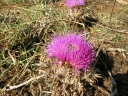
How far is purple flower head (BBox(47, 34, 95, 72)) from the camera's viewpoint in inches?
71.0

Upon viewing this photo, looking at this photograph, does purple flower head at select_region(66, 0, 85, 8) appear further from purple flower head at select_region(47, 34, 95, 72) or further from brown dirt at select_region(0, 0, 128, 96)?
purple flower head at select_region(47, 34, 95, 72)

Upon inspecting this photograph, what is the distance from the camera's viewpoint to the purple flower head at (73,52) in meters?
1.80

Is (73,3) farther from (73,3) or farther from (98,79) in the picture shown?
(98,79)

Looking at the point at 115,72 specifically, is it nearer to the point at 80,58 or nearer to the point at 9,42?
the point at 80,58

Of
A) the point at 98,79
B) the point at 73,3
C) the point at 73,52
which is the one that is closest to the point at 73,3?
the point at 73,3

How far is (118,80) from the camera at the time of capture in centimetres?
232

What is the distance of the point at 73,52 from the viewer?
1.80 metres

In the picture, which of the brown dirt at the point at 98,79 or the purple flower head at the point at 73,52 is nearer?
the purple flower head at the point at 73,52

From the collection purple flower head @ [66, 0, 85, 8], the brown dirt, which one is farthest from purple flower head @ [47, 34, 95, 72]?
purple flower head @ [66, 0, 85, 8]

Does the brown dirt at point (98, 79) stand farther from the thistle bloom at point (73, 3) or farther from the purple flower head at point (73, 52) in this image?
the thistle bloom at point (73, 3)

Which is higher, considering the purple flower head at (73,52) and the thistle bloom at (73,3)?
the thistle bloom at (73,3)

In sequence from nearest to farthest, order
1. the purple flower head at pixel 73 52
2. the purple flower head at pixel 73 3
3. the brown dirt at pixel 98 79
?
1. the purple flower head at pixel 73 52
2. the brown dirt at pixel 98 79
3. the purple flower head at pixel 73 3

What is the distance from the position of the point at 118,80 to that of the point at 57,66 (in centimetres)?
65

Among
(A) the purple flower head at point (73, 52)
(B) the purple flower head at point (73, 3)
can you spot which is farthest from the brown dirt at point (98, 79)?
(B) the purple flower head at point (73, 3)
